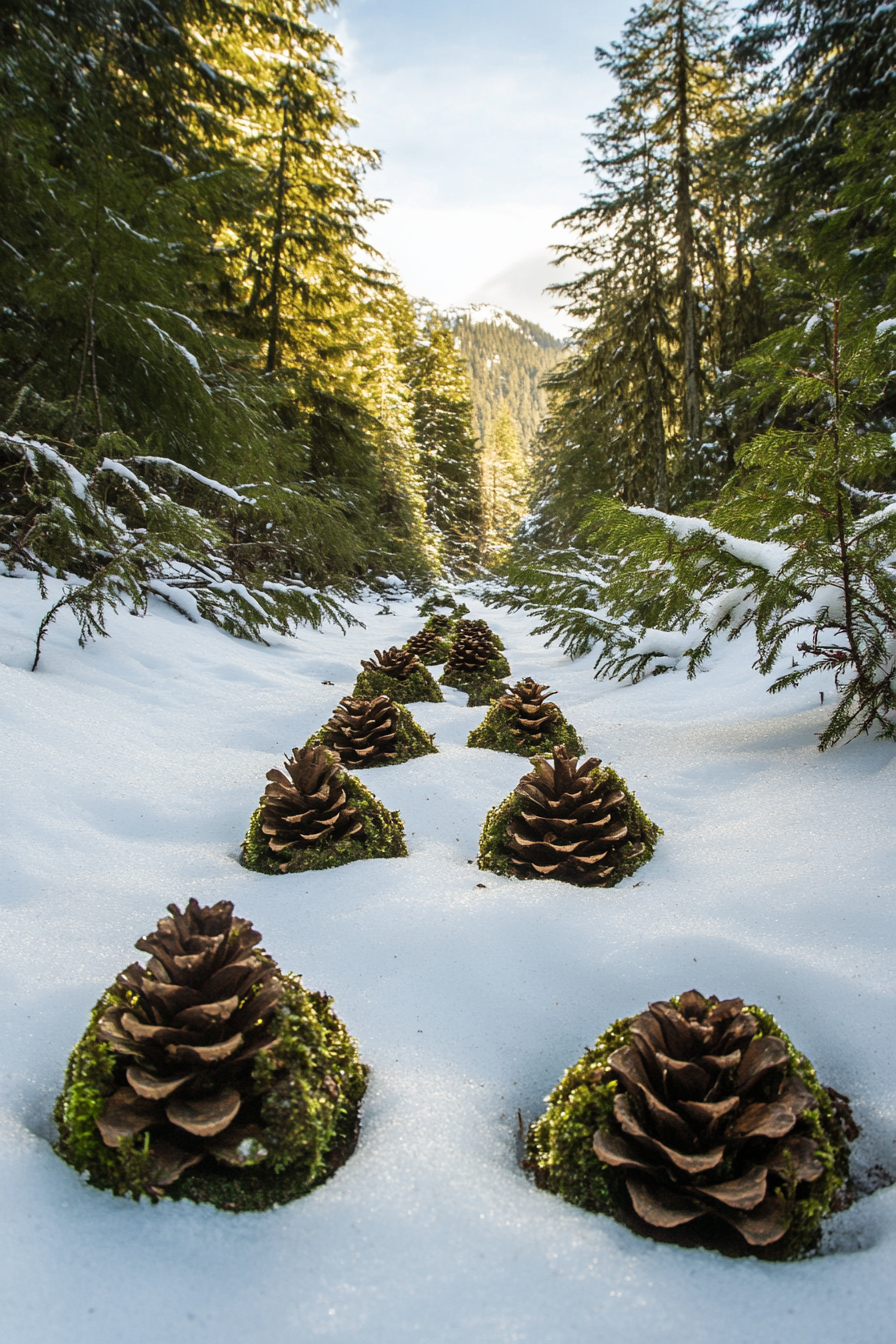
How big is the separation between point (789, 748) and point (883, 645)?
1.91ft

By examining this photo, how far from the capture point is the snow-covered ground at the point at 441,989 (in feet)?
2.66

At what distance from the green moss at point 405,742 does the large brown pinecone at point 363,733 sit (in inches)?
0.6

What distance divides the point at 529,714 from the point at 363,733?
0.96 m

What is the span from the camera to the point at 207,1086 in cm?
104

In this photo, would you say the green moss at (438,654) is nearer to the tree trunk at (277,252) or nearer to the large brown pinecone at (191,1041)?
the large brown pinecone at (191,1041)

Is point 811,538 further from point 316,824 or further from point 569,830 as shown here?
point 316,824

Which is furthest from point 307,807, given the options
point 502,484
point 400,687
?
point 502,484

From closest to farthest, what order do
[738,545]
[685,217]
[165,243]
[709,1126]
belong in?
[709,1126], [738,545], [165,243], [685,217]

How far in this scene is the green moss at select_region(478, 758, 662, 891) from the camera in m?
2.11

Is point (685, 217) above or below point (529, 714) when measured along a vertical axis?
above

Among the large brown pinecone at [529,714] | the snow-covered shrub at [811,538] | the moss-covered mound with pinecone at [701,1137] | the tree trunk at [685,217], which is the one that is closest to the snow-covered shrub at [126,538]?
the large brown pinecone at [529,714]

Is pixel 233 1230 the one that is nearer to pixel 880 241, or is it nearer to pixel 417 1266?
pixel 417 1266

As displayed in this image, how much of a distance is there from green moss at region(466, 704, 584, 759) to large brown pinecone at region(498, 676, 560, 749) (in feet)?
0.05

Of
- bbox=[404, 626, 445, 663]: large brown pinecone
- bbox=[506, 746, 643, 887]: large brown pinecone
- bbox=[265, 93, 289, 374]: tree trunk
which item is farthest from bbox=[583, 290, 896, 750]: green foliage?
bbox=[265, 93, 289, 374]: tree trunk
